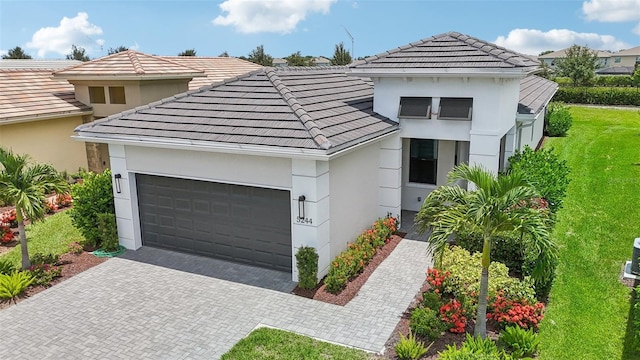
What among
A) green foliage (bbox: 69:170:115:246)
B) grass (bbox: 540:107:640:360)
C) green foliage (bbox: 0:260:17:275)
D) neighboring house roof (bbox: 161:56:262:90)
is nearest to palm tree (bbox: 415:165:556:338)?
grass (bbox: 540:107:640:360)

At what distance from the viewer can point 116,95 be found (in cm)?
2059

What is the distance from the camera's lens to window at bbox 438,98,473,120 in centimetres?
1306

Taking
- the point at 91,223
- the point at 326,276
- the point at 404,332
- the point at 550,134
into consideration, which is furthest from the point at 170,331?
the point at 550,134

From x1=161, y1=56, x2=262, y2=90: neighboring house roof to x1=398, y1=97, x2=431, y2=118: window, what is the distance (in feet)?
50.0

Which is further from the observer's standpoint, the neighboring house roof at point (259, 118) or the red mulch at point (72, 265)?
the red mulch at point (72, 265)

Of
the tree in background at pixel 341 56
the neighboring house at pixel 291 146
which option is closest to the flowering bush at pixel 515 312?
the neighboring house at pixel 291 146

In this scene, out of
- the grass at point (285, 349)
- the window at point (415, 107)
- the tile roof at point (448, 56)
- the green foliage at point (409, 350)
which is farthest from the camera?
the window at point (415, 107)

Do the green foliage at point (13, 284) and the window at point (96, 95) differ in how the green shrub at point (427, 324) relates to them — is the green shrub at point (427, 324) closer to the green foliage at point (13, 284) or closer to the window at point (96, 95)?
the green foliage at point (13, 284)

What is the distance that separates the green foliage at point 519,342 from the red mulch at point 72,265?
9.97 m

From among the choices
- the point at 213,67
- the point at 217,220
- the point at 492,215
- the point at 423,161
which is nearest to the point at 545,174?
the point at 423,161

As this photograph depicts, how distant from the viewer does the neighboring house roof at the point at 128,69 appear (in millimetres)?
19469

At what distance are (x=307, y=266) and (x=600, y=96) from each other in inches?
1701

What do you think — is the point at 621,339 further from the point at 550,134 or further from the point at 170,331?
the point at 550,134

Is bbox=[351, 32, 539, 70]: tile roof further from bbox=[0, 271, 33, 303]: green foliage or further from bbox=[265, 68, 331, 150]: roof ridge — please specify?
Answer: bbox=[0, 271, 33, 303]: green foliage
